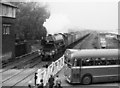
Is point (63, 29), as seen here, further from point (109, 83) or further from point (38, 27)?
point (109, 83)

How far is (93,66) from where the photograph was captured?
1966cm

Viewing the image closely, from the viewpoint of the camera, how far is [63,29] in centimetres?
5212

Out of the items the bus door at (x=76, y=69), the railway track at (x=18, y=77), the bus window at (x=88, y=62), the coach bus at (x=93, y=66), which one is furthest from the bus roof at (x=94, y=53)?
the railway track at (x=18, y=77)

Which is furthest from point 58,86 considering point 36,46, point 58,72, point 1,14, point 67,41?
point 36,46

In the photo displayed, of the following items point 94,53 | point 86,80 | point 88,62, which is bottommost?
point 86,80

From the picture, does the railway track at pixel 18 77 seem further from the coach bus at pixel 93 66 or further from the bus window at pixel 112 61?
the bus window at pixel 112 61

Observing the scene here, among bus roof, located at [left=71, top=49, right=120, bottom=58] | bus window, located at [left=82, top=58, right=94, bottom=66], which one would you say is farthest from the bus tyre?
bus roof, located at [left=71, top=49, right=120, bottom=58]

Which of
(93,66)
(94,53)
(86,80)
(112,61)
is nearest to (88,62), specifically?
(93,66)

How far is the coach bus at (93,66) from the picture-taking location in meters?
19.6

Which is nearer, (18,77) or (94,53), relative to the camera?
(94,53)

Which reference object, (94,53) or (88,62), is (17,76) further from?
(94,53)

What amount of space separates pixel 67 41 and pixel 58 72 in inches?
791

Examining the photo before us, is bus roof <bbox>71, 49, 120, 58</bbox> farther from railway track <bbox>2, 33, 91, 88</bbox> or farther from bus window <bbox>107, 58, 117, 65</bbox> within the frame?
railway track <bbox>2, 33, 91, 88</bbox>

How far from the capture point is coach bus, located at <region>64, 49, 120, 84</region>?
19.6 metres
